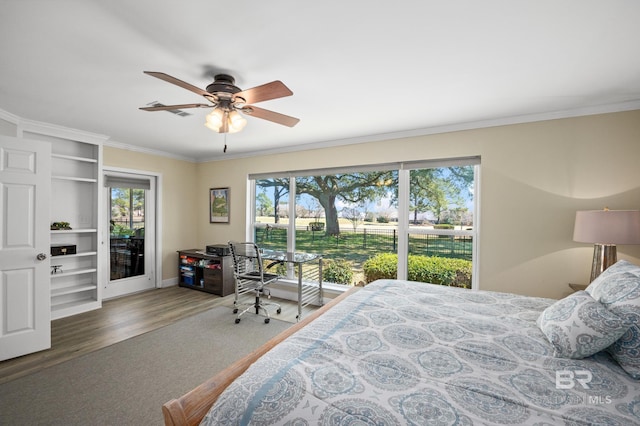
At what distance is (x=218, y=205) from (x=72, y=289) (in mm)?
2367

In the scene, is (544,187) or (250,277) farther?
(250,277)

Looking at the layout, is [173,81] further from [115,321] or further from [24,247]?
[115,321]

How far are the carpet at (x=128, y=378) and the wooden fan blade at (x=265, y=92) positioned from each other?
2.28 m

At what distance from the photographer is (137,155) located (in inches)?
176

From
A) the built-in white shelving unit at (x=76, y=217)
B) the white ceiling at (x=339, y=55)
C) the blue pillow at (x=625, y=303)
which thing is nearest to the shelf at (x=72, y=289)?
the built-in white shelving unit at (x=76, y=217)

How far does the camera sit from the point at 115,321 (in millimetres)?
3391

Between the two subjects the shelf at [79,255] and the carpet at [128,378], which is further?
the shelf at [79,255]

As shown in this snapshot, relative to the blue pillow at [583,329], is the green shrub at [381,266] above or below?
below

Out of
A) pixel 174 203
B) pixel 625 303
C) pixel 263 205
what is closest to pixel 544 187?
pixel 625 303

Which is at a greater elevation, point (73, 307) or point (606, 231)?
point (606, 231)

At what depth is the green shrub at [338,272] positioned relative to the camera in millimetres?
4191

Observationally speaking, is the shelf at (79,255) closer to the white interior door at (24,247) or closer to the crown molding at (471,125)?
the white interior door at (24,247)

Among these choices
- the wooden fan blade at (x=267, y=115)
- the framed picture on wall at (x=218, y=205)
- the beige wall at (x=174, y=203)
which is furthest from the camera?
the framed picture on wall at (x=218, y=205)

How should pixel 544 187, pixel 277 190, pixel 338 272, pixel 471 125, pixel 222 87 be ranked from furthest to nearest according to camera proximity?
pixel 277 190 → pixel 338 272 → pixel 471 125 → pixel 544 187 → pixel 222 87
